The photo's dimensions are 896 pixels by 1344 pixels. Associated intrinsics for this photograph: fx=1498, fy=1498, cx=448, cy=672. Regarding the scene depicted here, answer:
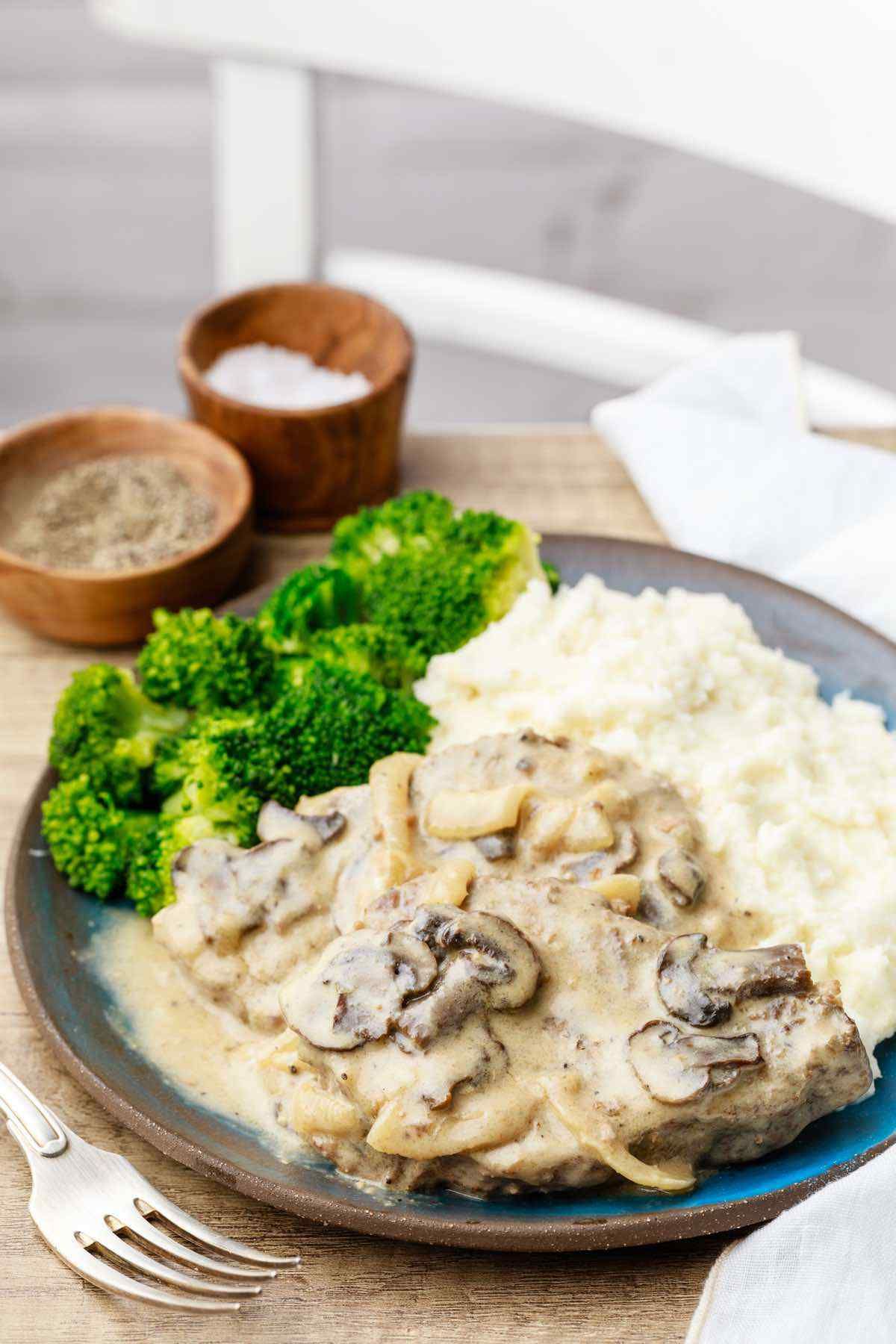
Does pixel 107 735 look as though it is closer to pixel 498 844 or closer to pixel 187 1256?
pixel 498 844

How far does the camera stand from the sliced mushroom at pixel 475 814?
4453 millimetres

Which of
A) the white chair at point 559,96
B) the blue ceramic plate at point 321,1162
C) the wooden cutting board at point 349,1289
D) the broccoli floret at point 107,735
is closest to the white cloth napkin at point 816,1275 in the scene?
the blue ceramic plate at point 321,1162

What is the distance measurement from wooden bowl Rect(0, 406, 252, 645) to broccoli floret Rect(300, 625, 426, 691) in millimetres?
771

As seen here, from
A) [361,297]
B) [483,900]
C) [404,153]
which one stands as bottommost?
[404,153]

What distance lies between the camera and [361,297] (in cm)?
688

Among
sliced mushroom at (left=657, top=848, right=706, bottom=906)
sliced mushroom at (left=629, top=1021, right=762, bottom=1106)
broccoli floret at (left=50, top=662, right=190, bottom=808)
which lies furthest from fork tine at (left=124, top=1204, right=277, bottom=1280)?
broccoli floret at (left=50, top=662, right=190, bottom=808)

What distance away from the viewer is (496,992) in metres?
3.84

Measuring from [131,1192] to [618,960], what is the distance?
1406 mm

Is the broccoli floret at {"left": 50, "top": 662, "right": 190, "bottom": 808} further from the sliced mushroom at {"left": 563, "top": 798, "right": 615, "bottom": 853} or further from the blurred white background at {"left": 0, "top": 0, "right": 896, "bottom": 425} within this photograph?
the blurred white background at {"left": 0, "top": 0, "right": 896, "bottom": 425}

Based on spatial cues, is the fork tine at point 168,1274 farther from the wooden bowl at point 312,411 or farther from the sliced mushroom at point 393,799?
the wooden bowl at point 312,411

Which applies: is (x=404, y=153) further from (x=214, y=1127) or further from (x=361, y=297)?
(x=214, y=1127)

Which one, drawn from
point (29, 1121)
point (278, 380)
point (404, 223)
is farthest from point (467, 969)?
point (404, 223)

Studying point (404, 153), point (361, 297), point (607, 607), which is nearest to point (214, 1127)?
point (607, 607)

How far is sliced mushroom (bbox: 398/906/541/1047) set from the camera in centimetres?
379
